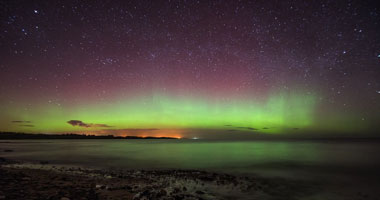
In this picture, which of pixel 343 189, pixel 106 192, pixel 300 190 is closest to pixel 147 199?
pixel 106 192

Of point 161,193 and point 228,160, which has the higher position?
point 161,193

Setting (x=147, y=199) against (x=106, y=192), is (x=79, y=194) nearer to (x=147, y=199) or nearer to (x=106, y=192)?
(x=106, y=192)

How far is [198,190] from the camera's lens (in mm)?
9070

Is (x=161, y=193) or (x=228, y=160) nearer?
(x=161, y=193)

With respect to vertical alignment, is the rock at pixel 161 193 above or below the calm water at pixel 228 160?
above

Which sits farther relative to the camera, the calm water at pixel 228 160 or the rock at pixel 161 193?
the calm water at pixel 228 160

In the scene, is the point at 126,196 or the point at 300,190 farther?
the point at 300,190

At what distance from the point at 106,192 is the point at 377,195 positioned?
11.6 m

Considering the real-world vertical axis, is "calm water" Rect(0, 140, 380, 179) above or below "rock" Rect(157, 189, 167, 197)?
below

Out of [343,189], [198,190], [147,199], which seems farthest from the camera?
[343,189]

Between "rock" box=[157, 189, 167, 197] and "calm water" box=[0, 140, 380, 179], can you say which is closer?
"rock" box=[157, 189, 167, 197]

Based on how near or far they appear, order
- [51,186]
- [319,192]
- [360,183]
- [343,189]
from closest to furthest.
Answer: [51,186], [319,192], [343,189], [360,183]

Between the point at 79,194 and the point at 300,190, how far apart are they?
924 cm

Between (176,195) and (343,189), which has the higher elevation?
(176,195)
